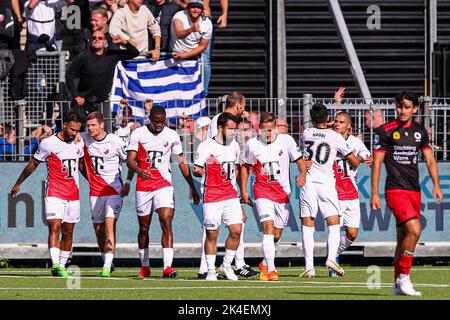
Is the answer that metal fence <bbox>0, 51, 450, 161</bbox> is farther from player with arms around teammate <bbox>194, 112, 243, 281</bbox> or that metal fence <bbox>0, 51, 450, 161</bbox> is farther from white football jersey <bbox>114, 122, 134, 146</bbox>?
player with arms around teammate <bbox>194, 112, 243, 281</bbox>

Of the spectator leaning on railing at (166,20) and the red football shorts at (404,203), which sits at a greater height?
the spectator leaning on railing at (166,20)

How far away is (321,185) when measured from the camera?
796 inches

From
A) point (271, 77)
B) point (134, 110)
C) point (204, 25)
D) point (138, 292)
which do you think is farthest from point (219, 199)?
point (271, 77)

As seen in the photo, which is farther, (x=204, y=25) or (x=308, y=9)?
(x=308, y=9)

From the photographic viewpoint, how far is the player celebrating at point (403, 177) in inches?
615

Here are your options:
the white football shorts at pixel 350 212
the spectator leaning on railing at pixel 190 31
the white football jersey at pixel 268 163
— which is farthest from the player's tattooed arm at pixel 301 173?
the spectator leaning on railing at pixel 190 31

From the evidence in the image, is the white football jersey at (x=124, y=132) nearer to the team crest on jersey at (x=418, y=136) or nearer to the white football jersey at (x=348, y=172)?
the white football jersey at (x=348, y=172)

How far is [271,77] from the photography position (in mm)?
27188

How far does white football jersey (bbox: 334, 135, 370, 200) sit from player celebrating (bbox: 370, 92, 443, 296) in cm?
515

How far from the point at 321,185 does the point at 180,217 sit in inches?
152

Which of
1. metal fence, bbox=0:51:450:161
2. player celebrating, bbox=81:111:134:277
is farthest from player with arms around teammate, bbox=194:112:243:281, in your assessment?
metal fence, bbox=0:51:450:161
